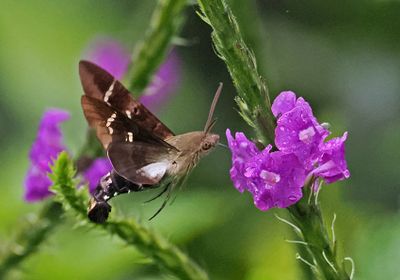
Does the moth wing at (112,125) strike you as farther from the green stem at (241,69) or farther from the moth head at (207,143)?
the green stem at (241,69)

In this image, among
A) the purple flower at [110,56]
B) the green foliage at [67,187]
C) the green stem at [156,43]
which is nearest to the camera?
the green foliage at [67,187]

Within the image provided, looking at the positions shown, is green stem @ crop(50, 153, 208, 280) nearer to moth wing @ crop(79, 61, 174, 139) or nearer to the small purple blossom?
moth wing @ crop(79, 61, 174, 139)

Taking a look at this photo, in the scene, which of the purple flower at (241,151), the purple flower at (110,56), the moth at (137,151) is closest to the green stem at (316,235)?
the purple flower at (241,151)

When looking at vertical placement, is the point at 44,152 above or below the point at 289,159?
above

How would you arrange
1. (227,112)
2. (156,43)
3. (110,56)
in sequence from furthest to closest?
(110,56)
(227,112)
(156,43)

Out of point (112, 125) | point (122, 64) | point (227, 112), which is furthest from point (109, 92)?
point (122, 64)

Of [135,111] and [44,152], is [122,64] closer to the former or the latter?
[44,152]

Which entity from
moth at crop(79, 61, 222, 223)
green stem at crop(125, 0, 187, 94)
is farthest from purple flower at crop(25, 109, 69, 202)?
moth at crop(79, 61, 222, 223)
